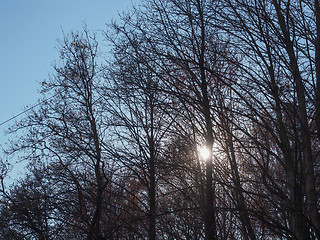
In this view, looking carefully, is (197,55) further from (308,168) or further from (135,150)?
(135,150)

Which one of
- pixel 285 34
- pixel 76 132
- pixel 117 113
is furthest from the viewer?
pixel 76 132

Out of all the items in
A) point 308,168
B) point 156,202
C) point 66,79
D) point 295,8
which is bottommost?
point 308,168

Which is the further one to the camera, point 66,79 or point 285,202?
point 66,79

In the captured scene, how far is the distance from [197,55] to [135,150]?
5025 millimetres

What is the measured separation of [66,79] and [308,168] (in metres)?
10.5

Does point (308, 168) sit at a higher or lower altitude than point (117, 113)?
lower

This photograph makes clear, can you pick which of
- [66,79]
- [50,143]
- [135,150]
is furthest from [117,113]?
[66,79]

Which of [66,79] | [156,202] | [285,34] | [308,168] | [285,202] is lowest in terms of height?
[285,202]

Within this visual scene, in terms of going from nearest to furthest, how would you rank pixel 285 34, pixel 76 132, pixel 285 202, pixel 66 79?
1. pixel 285 202
2. pixel 285 34
3. pixel 76 132
4. pixel 66 79

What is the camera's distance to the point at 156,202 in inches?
432

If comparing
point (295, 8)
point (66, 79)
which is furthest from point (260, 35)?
point (66, 79)

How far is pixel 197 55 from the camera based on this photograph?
21.1 feet

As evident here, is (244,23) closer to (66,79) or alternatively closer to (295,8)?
(295,8)

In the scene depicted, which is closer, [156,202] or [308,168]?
[308,168]
